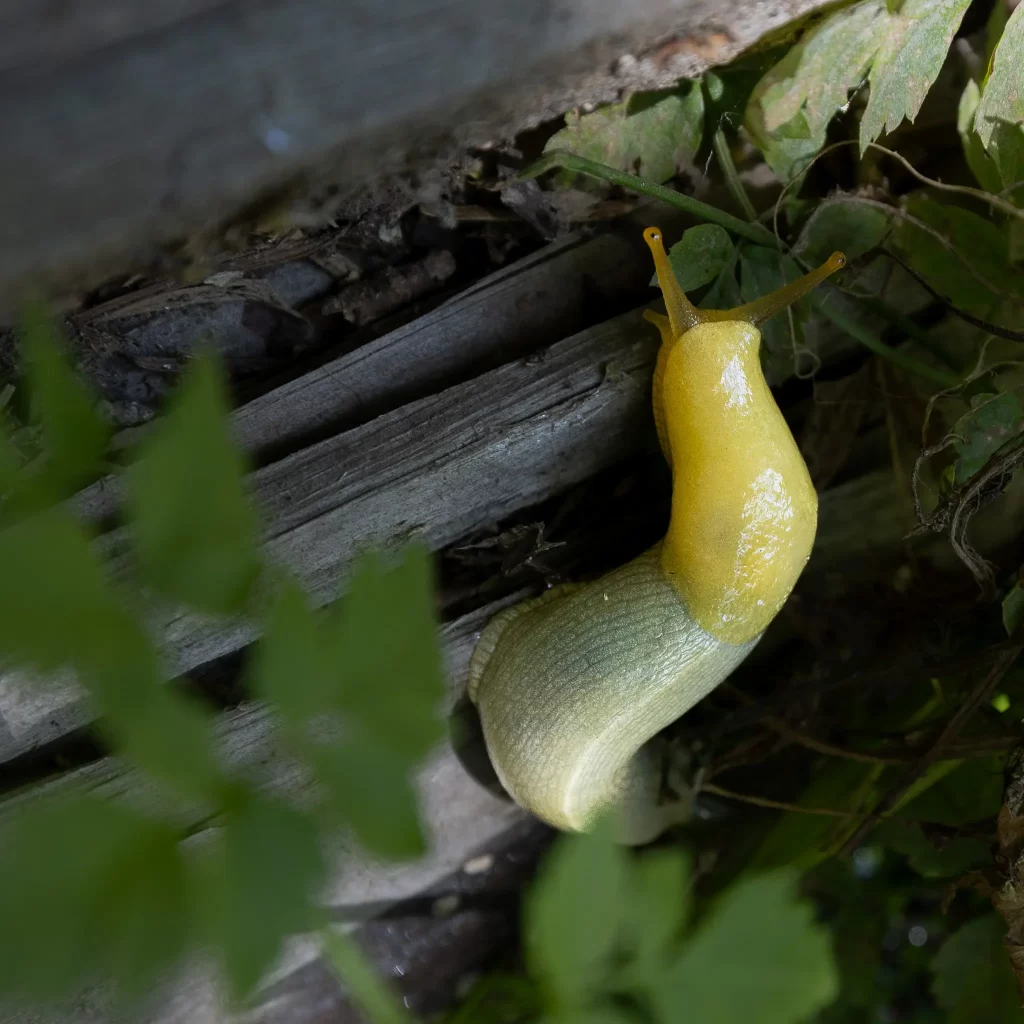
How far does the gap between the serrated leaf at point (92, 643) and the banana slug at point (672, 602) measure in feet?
2.40

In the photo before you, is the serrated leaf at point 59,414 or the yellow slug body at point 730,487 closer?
the serrated leaf at point 59,414

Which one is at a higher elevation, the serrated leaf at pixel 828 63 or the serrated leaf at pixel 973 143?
the serrated leaf at pixel 828 63

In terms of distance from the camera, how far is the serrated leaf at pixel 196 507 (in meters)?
0.45

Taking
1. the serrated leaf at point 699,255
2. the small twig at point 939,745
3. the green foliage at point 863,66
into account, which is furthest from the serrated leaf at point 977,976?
the green foliage at point 863,66

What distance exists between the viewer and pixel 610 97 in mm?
976

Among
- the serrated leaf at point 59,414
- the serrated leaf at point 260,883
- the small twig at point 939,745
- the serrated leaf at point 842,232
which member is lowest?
the small twig at point 939,745

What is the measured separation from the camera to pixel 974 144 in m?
1.13

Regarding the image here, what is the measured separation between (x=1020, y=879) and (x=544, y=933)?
2.61 ft

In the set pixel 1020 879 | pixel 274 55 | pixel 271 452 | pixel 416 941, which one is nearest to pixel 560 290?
pixel 271 452

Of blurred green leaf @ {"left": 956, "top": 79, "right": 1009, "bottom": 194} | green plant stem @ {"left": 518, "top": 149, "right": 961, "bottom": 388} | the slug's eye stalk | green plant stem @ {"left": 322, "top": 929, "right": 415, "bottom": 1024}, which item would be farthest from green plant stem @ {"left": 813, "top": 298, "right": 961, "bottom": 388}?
green plant stem @ {"left": 322, "top": 929, "right": 415, "bottom": 1024}

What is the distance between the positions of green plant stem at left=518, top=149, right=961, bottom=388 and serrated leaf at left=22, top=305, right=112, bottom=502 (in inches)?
24.5

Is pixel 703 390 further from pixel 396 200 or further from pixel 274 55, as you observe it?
pixel 274 55

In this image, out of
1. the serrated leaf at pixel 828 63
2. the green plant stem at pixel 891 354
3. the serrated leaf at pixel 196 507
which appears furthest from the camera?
the green plant stem at pixel 891 354

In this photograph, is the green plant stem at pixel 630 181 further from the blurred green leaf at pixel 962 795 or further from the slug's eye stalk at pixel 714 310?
the blurred green leaf at pixel 962 795
